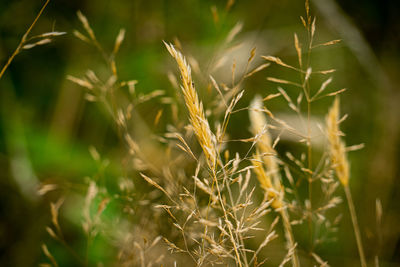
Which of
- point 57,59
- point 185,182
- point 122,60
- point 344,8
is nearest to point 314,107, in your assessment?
point 344,8

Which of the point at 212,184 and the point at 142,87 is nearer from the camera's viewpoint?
the point at 212,184

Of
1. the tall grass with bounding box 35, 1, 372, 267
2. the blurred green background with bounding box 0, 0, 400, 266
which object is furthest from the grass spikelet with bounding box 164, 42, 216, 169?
the blurred green background with bounding box 0, 0, 400, 266

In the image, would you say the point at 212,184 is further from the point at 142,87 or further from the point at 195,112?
the point at 142,87

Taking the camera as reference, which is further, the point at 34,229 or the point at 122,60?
the point at 122,60

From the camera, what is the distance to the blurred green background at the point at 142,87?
1.31 m

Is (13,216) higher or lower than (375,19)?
lower

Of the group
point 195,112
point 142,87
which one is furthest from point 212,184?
point 142,87

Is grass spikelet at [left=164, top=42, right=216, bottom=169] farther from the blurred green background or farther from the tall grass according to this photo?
the blurred green background

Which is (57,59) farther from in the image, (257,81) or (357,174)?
(357,174)

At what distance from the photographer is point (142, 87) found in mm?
1659

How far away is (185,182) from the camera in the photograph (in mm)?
863

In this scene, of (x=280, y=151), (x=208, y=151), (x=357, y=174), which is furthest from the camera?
(x=280, y=151)

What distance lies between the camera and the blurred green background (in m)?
1.31

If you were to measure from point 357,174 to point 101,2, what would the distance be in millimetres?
1528
